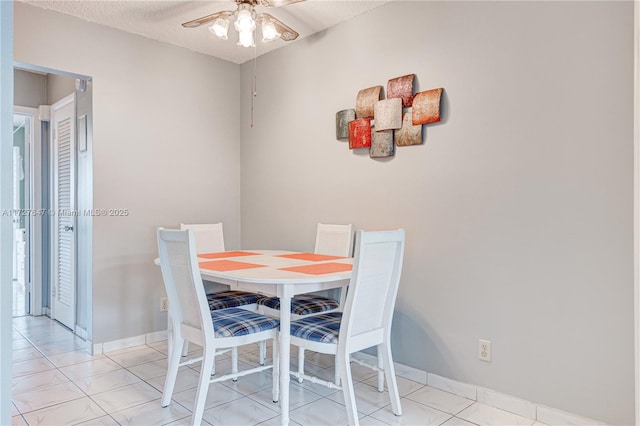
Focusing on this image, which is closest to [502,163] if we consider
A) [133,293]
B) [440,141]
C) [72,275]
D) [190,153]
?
[440,141]

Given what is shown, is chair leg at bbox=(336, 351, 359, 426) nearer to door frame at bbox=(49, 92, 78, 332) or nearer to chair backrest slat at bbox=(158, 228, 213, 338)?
chair backrest slat at bbox=(158, 228, 213, 338)

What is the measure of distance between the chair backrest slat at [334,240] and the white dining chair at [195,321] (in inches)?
33.7

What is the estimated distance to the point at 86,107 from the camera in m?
3.27

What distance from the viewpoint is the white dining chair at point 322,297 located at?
2580 mm

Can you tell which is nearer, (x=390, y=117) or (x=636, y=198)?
(x=636, y=198)

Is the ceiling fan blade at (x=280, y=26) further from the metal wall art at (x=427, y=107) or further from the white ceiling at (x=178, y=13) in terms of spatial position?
the metal wall art at (x=427, y=107)

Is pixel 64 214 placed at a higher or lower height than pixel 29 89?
lower

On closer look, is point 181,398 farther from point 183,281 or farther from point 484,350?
point 484,350

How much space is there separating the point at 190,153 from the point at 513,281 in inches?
106

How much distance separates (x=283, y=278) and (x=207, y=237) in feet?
4.81

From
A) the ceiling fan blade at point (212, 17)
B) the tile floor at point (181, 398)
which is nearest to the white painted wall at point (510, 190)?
the tile floor at point (181, 398)

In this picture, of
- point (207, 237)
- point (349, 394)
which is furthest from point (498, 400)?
point (207, 237)

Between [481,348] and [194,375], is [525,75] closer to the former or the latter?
[481,348]

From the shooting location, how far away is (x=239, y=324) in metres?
2.14
